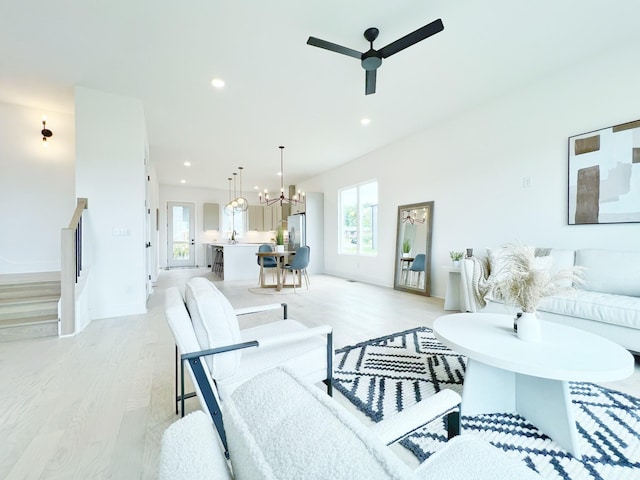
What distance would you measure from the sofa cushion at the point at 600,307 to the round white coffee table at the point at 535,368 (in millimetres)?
594

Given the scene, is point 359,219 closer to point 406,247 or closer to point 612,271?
point 406,247

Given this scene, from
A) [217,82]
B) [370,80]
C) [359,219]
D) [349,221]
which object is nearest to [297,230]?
[349,221]

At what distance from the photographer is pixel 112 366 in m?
2.37

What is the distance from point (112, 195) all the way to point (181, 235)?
6838 millimetres

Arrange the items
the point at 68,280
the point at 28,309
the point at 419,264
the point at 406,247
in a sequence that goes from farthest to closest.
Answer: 1. the point at 406,247
2. the point at 419,264
3. the point at 28,309
4. the point at 68,280

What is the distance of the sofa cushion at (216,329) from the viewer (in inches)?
51.6

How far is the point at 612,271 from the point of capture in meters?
2.70

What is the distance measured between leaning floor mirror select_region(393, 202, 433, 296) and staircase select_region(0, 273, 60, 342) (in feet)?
16.1

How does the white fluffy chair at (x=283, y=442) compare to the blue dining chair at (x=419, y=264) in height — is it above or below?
above

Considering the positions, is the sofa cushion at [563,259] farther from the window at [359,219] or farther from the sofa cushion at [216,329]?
the window at [359,219]

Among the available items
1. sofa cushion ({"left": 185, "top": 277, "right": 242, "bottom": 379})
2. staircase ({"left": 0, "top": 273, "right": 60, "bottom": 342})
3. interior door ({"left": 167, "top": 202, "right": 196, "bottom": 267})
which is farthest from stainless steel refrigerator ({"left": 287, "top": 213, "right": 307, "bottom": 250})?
sofa cushion ({"left": 185, "top": 277, "right": 242, "bottom": 379})

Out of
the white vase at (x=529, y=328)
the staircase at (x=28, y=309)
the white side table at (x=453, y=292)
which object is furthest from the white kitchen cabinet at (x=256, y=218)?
the white vase at (x=529, y=328)

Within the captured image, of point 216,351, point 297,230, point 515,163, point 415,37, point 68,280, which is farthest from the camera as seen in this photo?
point 297,230

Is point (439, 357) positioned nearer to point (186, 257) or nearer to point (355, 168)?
point (355, 168)
